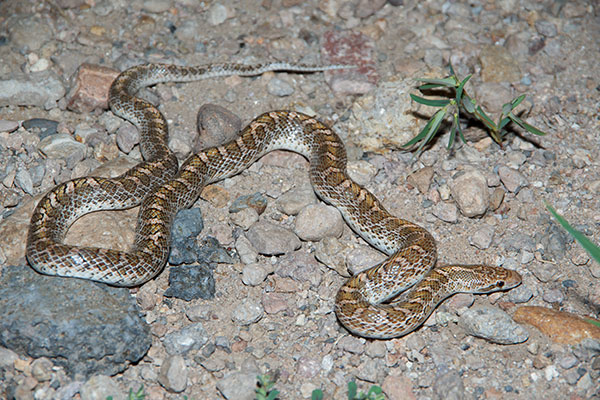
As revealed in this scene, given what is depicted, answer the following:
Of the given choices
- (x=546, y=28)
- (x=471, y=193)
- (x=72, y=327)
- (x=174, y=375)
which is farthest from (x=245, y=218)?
(x=546, y=28)

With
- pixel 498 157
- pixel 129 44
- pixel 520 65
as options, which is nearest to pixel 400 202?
pixel 498 157

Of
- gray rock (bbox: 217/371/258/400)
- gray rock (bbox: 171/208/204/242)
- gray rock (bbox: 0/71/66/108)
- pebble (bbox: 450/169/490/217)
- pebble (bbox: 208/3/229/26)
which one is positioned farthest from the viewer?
pebble (bbox: 208/3/229/26)

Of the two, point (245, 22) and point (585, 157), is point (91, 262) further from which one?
point (585, 157)

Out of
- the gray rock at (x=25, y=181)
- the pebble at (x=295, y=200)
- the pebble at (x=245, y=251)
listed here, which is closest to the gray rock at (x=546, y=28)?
the pebble at (x=295, y=200)

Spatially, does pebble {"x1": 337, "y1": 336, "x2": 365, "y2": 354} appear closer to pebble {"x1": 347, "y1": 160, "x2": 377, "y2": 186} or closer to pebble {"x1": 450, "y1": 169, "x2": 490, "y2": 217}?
pebble {"x1": 450, "y1": 169, "x2": 490, "y2": 217}

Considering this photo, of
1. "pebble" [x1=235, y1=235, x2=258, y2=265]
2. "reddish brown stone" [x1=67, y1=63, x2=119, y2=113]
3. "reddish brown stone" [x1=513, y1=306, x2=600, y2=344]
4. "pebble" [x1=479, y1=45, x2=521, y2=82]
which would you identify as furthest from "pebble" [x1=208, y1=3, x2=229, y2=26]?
"reddish brown stone" [x1=513, y1=306, x2=600, y2=344]

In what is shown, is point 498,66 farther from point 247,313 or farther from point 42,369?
point 42,369
